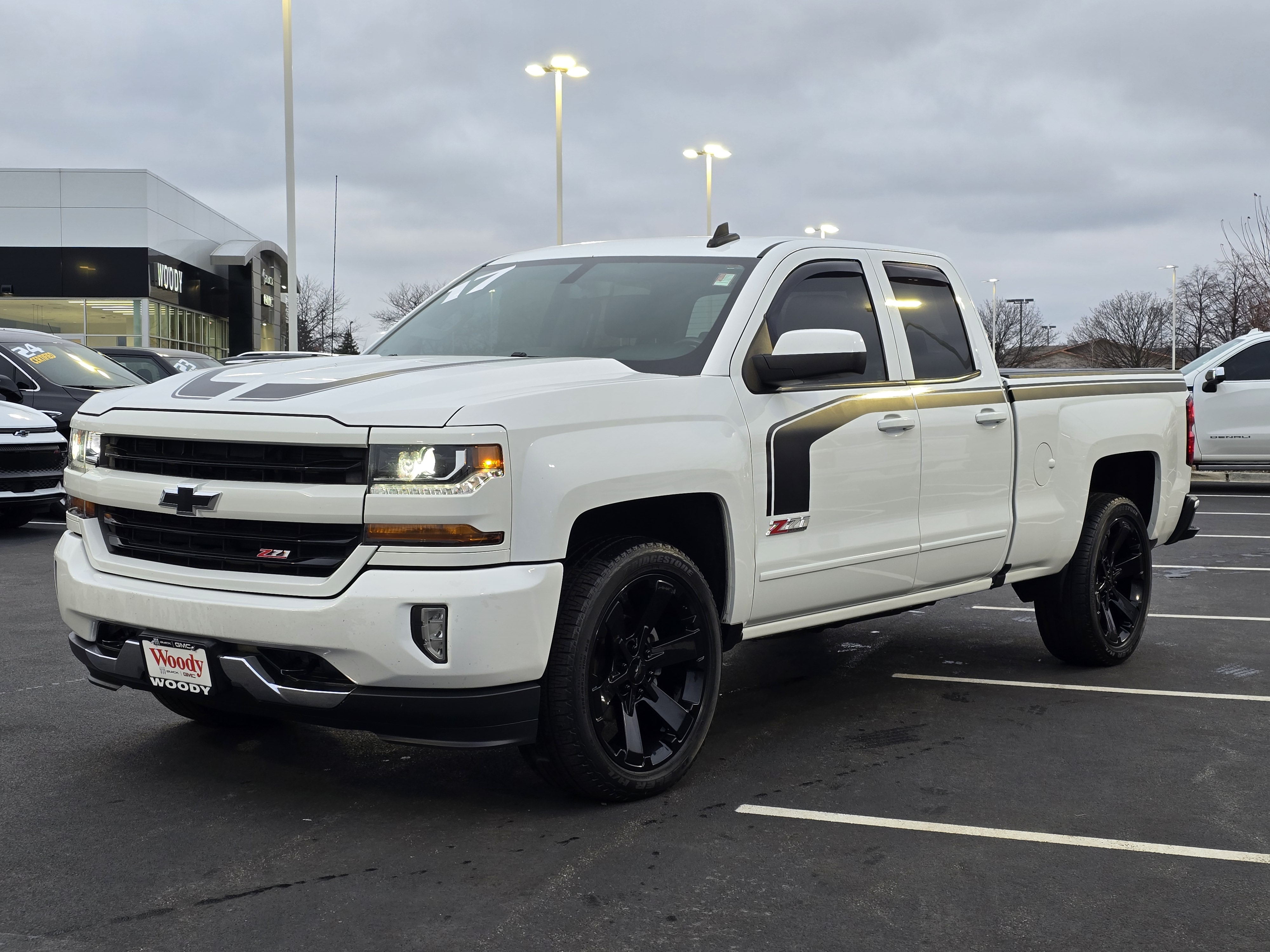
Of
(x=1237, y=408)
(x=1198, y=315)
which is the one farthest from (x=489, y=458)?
(x=1198, y=315)

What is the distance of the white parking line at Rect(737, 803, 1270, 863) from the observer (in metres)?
4.14

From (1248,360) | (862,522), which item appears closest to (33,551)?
(862,522)

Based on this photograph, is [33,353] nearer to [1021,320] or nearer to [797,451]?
[797,451]

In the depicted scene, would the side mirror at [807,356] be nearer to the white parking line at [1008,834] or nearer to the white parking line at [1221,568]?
the white parking line at [1008,834]

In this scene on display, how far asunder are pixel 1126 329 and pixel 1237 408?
288ft

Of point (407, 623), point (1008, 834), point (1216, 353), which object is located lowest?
point (1008, 834)

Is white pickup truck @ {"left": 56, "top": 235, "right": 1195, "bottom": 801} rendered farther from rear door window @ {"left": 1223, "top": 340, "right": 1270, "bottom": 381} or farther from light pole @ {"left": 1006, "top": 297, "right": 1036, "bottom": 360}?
light pole @ {"left": 1006, "top": 297, "right": 1036, "bottom": 360}

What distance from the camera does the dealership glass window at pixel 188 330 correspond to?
150ft

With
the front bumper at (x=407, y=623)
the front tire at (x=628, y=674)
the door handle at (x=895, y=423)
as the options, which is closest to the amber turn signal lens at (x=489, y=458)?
the front bumper at (x=407, y=623)

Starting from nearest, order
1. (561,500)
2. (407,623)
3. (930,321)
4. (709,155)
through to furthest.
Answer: (407,623), (561,500), (930,321), (709,155)

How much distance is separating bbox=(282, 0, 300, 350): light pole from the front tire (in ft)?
62.5

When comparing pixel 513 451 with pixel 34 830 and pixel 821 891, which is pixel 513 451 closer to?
pixel 821 891

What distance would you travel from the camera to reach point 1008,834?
14.2 ft

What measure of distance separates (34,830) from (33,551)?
7.60m
